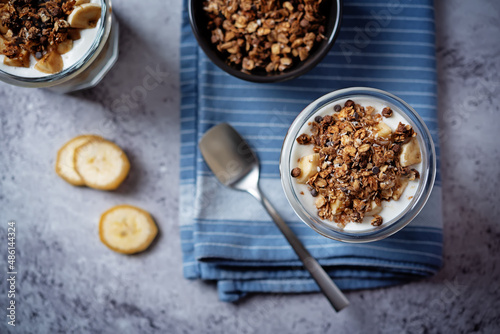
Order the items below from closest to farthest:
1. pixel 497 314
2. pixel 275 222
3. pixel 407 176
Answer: pixel 407 176, pixel 275 222, pixel 497 314

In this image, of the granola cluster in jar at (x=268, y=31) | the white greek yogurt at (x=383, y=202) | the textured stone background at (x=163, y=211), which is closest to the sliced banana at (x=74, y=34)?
the textured stone background at (x=163, y=211)

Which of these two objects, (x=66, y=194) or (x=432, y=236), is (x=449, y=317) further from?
(x=66, y=194)

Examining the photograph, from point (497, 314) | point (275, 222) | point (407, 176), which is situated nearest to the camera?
point (407, 176)

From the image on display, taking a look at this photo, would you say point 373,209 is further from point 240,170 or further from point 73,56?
point 73,56

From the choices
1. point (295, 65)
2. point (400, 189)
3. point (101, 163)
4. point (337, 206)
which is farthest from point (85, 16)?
point (400, 189)

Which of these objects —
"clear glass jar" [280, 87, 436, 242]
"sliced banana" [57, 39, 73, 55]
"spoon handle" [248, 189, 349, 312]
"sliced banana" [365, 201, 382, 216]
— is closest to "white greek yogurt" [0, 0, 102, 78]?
"sliced banana" [57, 39, 73, 55]

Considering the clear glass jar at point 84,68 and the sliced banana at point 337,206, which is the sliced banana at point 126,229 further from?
the sliced banana at point 337,206

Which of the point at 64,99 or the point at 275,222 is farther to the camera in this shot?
the point at 64,99

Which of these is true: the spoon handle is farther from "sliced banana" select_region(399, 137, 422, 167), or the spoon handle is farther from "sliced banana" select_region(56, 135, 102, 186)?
"sliced banana" select_region(56, 135, 102, 186)

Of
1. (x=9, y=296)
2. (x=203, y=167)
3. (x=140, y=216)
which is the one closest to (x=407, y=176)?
(x=203, y=167)
